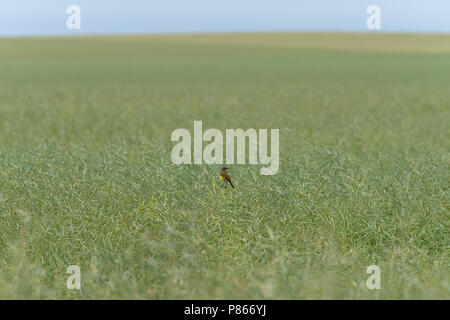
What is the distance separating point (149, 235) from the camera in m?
5.94

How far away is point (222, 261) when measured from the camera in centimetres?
553

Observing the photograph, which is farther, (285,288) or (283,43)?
(283,43)

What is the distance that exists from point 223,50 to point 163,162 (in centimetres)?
8144

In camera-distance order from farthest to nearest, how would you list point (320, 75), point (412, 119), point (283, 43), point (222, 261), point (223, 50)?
point (283, 43), point (223, 50), point (320, 75), point (412, 119), point (222, 261)

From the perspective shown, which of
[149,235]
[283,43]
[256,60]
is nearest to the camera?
[149,235]

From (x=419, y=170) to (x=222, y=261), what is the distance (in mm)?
4069

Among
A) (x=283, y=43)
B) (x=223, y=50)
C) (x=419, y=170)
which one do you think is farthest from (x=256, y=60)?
(x=419, y=170)

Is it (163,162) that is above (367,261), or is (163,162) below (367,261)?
above

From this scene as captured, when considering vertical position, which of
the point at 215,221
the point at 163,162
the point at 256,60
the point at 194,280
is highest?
the point at 256,60

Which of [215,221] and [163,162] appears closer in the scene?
[215,221]

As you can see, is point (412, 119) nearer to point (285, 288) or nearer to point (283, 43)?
point (285, 288)

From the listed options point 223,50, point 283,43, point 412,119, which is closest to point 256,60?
point 223,50

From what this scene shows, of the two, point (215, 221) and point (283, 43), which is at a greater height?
point (283, 43)

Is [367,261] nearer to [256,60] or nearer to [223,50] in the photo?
[256,60]
